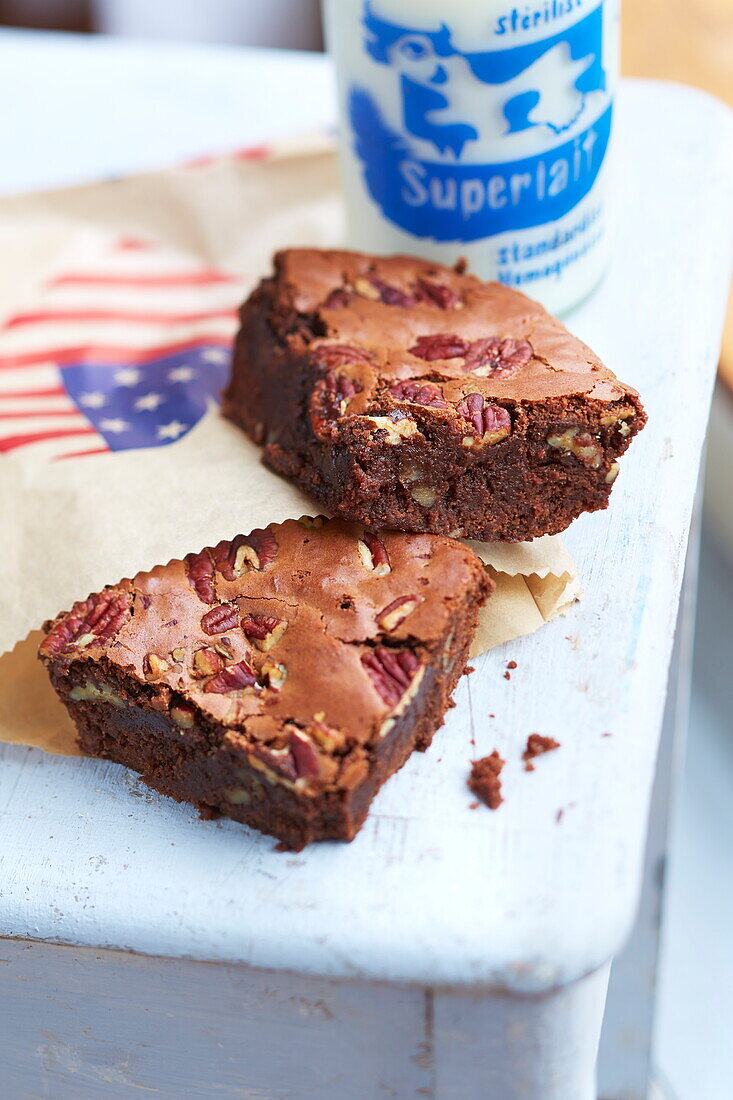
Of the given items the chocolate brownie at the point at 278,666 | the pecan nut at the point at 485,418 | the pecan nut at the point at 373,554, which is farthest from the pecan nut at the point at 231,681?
the pecan nut at the point at 485,418

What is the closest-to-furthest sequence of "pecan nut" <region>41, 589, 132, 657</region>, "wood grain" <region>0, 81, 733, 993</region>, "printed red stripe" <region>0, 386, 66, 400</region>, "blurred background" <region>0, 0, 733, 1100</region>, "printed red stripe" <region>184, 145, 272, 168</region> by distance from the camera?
"wood grain" <region>0, 81, 733, 993</region>
"pecan nut" <region>41, 589, 132, 657</region>
"printed red stripe" <region>0, 386, 66, 400</region>
"printed red stripe" <region>184, 145, 272, 168</region>
"blurred background" <region>0, 0, 733, 1100</region>

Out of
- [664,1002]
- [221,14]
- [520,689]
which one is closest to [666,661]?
[520,689]

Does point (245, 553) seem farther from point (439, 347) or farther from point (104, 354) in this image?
point (104, 354)

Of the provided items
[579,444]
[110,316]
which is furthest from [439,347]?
[110,316]

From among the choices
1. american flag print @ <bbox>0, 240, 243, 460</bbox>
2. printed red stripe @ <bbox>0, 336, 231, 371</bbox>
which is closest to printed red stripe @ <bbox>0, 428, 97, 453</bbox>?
american flag print @ <bbox>0, 240, 243, 460</bbox>

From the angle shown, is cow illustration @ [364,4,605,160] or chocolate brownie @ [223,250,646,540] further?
cow illustration @ [364,4,605,160]

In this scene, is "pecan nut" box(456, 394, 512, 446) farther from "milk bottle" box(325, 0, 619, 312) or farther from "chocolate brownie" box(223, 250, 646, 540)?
"milk bottle" box(325, 0, 619, 312)

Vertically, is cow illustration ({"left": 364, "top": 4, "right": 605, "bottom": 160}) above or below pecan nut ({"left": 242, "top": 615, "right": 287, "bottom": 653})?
above
